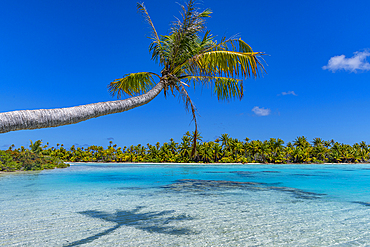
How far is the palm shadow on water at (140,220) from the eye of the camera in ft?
13.3

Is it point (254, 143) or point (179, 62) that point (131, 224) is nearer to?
point (179, 62)

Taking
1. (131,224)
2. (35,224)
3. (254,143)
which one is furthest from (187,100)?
(254,143)

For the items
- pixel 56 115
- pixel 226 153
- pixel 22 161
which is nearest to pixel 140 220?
pixel 56 115

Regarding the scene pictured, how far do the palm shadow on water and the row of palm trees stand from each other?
2564cm

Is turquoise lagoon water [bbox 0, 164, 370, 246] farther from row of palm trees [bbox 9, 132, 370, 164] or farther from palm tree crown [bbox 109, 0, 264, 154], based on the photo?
row of palm trees [bbox 9, 132, 370, 164]

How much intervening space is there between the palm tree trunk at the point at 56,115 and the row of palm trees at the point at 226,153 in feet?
89.6

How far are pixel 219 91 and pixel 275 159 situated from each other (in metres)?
28.1

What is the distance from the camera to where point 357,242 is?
3.67 metres

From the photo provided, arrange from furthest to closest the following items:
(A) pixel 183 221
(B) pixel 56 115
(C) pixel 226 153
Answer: (C) pixel 226 153, (A) pixel 183 221, (B) pixel 56 115

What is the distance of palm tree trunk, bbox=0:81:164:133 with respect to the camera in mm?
2586

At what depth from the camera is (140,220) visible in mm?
4777

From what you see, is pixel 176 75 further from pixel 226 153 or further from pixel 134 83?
pixel 226 153

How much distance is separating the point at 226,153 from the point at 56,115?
30.4 meters

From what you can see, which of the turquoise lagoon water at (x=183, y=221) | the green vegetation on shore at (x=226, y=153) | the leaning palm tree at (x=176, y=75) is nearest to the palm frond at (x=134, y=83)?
the leaning palm tree at (x=176, y=75)
